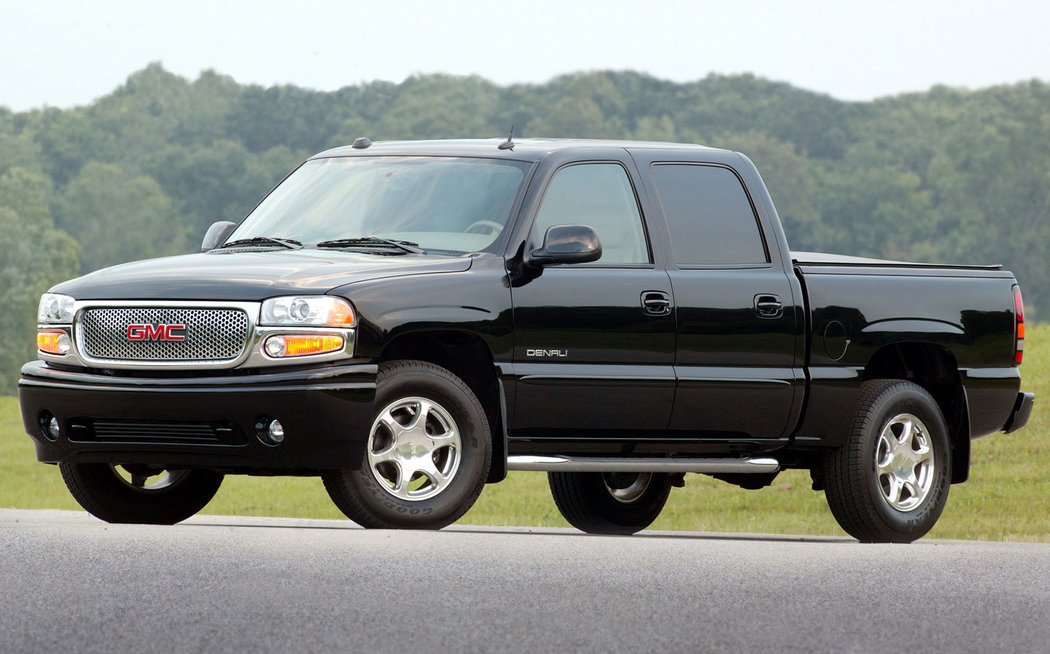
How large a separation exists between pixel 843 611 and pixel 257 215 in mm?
4897

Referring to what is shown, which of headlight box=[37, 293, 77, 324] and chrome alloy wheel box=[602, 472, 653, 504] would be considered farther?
chrome alloy wheel box=[602, 472, 653, 504]

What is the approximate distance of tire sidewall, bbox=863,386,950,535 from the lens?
1214 cm

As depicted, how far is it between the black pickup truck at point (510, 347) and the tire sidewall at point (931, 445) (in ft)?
0.06

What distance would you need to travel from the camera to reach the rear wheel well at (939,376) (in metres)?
12.7

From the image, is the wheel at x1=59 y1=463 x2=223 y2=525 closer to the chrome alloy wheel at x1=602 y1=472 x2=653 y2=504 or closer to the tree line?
the chrome alloy wheel at x1=602 y1=472 x2=653 y2=504

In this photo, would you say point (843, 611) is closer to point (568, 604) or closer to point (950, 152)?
point (568, 604)

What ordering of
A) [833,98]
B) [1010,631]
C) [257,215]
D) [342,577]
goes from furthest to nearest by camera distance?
[833,98] → [257,215] → [342,577] → [1010,631]

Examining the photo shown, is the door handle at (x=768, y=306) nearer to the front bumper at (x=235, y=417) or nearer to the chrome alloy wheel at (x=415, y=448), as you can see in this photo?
the chrome alloy wheel at (x=415, y=448)

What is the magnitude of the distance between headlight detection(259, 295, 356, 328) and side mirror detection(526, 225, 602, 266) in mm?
1186

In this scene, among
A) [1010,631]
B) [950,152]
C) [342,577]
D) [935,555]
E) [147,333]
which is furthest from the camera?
[950,152]

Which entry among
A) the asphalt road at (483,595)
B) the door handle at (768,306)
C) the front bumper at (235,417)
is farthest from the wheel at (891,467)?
the front bumper at (235,417)

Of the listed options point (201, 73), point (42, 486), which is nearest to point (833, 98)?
point (201, 73)

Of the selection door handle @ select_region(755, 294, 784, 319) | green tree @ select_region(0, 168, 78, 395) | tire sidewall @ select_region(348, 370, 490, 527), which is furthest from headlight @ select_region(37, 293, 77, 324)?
green tree @ select_region(0, 168, 78, 395)

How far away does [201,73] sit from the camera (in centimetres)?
15488
